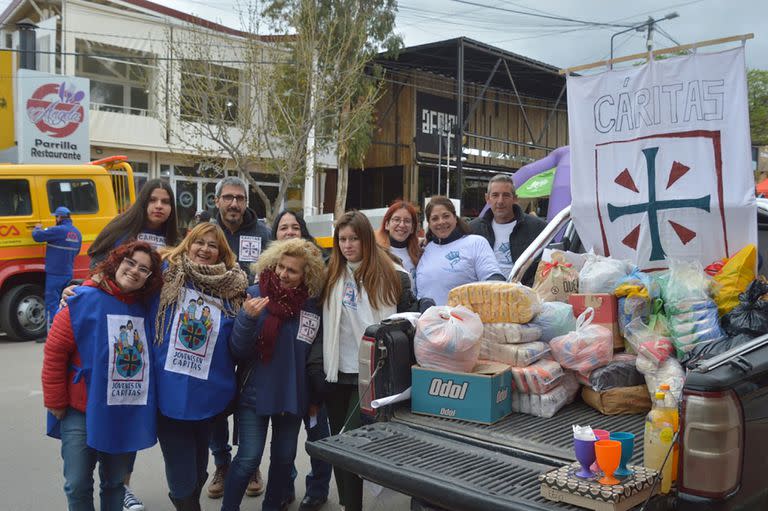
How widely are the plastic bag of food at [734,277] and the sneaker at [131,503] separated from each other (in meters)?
3.58

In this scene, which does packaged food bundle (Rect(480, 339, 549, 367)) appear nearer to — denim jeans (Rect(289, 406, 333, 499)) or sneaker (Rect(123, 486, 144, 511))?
denim jeans (Rect(289, 406, 333, 499))

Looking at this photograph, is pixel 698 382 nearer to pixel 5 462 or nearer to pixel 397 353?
pixel 397 353

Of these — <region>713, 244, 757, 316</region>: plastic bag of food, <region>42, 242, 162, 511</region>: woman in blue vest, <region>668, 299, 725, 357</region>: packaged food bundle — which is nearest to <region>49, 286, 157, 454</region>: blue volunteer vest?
<region>42, 242, 162, 511</region>: woman in blue vest

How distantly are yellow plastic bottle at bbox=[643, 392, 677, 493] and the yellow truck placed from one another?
9559 mm

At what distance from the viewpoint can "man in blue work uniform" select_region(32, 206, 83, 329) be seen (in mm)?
9625

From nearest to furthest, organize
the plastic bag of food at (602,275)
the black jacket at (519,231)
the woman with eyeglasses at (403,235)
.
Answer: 1. the plastic bag of food at (602,275)
2. the woman with eyeglasses at (403,235)
3. the black jacket at (519,231)

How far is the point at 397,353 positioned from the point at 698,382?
145cm

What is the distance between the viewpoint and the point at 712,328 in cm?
338

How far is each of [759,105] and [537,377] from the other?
3379 centimetres

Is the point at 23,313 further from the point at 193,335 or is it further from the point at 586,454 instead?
the point at 586,454

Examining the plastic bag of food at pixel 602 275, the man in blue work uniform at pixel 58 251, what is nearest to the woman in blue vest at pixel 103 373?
the plastic bag of food at pixel 602 275

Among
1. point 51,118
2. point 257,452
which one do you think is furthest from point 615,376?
point 51,118

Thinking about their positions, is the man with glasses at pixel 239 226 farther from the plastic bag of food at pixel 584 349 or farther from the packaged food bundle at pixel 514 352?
the plastic bag of food at pixel 584 349

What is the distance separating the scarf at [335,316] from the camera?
12.6 ft
